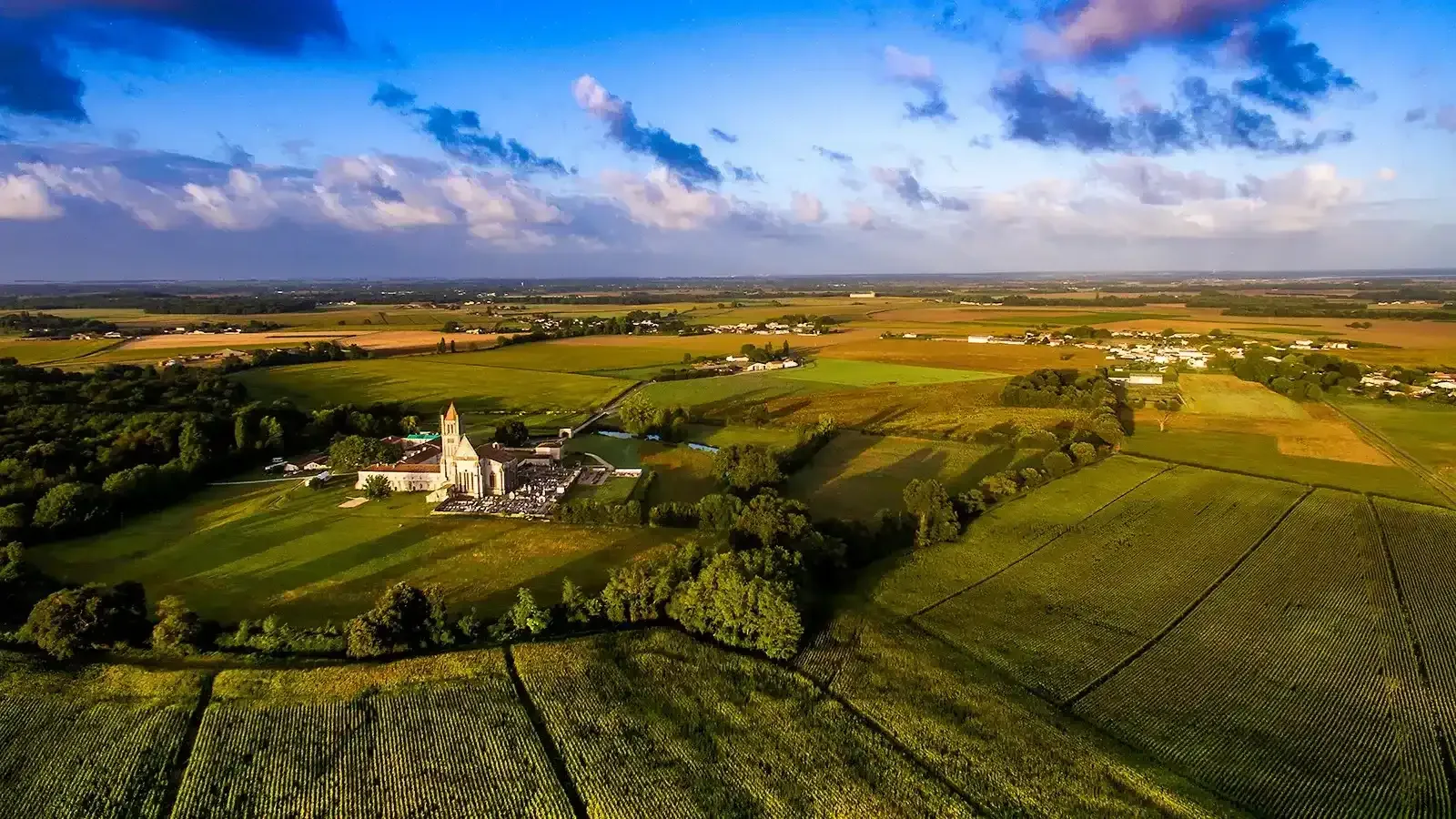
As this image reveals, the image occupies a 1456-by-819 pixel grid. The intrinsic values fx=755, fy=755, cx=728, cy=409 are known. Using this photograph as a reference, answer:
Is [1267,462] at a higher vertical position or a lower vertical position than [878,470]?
higher

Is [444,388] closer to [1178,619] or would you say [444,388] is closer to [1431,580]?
[1178,619]

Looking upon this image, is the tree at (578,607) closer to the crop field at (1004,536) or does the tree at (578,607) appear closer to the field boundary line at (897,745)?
the field boundary line at (897,745)

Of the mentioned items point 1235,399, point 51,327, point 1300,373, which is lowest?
point 1235,399

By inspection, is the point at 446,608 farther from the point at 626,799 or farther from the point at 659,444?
the point at 659,444

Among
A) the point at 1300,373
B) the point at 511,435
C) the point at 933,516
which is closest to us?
the point at 933,516

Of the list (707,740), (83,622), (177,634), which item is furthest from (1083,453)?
(83,622)

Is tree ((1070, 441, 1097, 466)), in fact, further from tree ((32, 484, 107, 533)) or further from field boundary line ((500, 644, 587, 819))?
tree ((32, 484, 107, 533))
